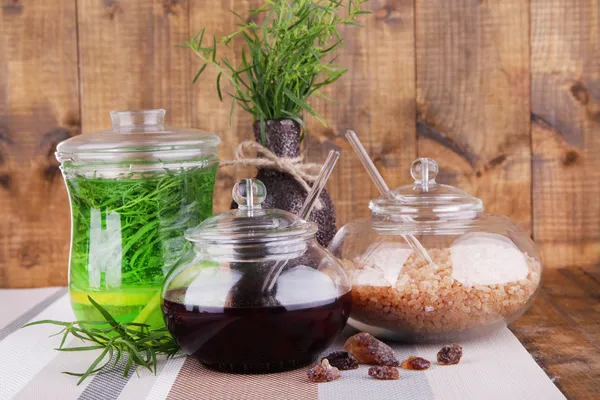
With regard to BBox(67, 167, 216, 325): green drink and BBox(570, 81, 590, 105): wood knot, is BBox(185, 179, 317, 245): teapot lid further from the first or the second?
BBox(570, 81, 590, 105): wood knot

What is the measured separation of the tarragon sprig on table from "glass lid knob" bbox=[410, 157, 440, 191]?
0.35m

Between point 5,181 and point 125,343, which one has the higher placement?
point 5,181

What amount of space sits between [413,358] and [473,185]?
61cm

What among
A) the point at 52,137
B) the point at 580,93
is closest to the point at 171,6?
the point at 52,137

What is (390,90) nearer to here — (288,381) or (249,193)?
(249,193)

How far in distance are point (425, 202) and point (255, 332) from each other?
0.27 m

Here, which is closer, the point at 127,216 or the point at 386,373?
the point at 386,373

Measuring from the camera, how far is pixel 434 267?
2.88 ft

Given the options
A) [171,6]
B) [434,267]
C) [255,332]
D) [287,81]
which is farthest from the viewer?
[171,6]

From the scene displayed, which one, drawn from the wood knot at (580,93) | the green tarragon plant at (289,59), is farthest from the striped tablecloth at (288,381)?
the wood knot at (580,93)

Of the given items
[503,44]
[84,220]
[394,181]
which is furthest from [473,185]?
[84,220]

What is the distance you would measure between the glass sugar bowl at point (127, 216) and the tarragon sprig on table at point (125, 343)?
24 mm

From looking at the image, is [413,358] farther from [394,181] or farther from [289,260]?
[394,181]

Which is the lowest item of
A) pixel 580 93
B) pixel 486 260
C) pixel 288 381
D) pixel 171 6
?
pixel 288 381
